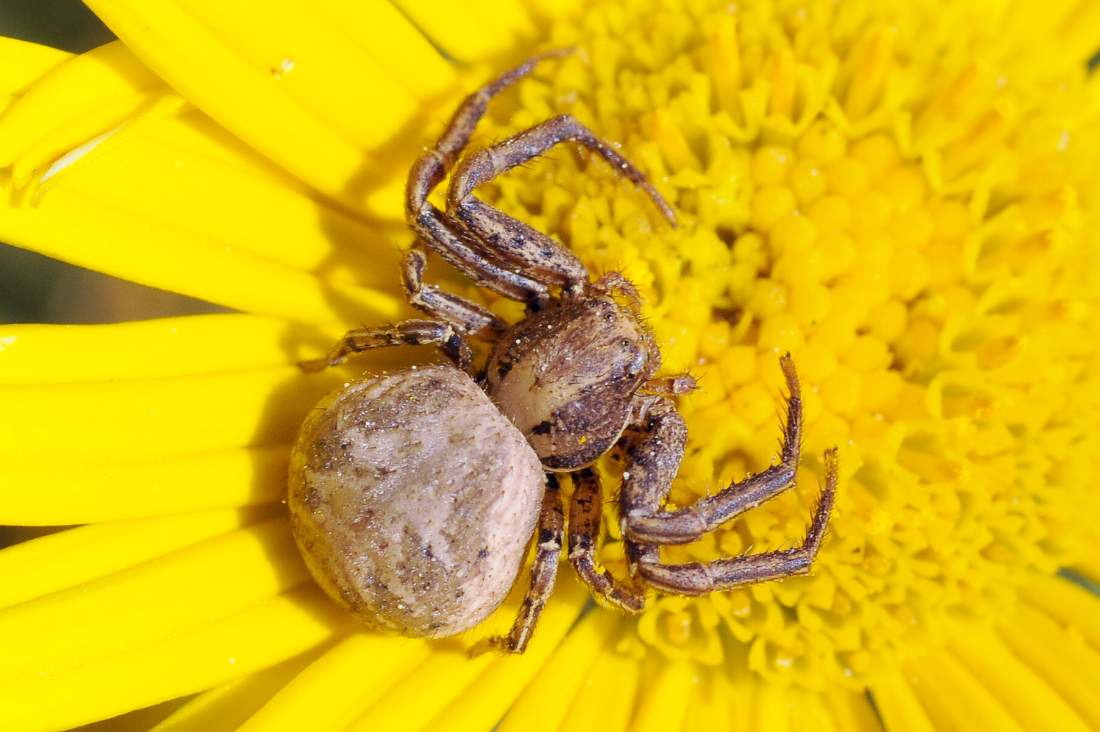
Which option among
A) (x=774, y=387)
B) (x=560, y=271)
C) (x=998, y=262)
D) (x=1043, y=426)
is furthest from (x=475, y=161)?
(x=1043, y=426)

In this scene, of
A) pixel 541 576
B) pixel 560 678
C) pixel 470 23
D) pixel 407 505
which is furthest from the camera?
pixel 470 23

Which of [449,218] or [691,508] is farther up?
[449,218]

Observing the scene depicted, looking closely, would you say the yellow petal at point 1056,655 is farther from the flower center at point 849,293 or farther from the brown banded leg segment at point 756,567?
the brown banded leg segment at point 756,567

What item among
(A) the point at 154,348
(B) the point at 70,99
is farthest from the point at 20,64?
(A) the point at 154,348

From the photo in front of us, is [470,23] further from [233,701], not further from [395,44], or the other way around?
[233,701]

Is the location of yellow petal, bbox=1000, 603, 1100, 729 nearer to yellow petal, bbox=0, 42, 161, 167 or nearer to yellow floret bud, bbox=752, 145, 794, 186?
yellow floret bud, bbox=752, 145, 794, 186

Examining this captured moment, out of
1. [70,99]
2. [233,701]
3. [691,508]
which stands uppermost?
[70,99]

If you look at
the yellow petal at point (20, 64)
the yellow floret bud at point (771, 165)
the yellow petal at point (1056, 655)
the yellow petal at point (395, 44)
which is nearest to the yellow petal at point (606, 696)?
the yellow petal at point (1056, 655)
